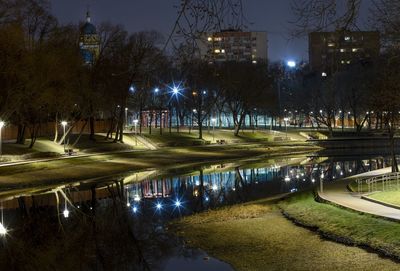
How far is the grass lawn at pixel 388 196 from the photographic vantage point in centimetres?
2388

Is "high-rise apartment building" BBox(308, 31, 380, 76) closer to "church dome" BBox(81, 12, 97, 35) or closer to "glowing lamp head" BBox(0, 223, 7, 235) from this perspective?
"glowing lamp head" BBox(0, 223, 7, 235)

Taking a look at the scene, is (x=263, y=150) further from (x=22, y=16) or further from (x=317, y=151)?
(x=22, y=16)

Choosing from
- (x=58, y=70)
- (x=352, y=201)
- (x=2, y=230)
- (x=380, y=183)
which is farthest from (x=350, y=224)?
(x=58, y=70)

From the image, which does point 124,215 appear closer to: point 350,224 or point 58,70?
point 350,224

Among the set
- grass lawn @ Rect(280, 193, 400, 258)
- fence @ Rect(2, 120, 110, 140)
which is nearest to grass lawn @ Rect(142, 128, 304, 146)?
fence @ Rect(2, 120, 110, 140)

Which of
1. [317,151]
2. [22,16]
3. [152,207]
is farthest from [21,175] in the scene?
[317,151]

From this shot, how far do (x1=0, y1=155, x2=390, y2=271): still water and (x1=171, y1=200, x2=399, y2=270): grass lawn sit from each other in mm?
766

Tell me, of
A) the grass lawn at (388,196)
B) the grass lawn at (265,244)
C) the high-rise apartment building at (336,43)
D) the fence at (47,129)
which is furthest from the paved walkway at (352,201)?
the fence at (47,129)

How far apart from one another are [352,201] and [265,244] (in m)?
7.66

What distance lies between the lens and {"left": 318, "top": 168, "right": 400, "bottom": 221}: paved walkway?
21.7 metres

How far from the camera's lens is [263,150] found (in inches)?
3098

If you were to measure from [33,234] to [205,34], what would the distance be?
682 inches

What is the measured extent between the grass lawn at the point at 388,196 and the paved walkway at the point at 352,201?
0.53m

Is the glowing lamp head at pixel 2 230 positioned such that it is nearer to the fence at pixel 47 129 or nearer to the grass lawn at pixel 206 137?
the fence at pixel 47 129
